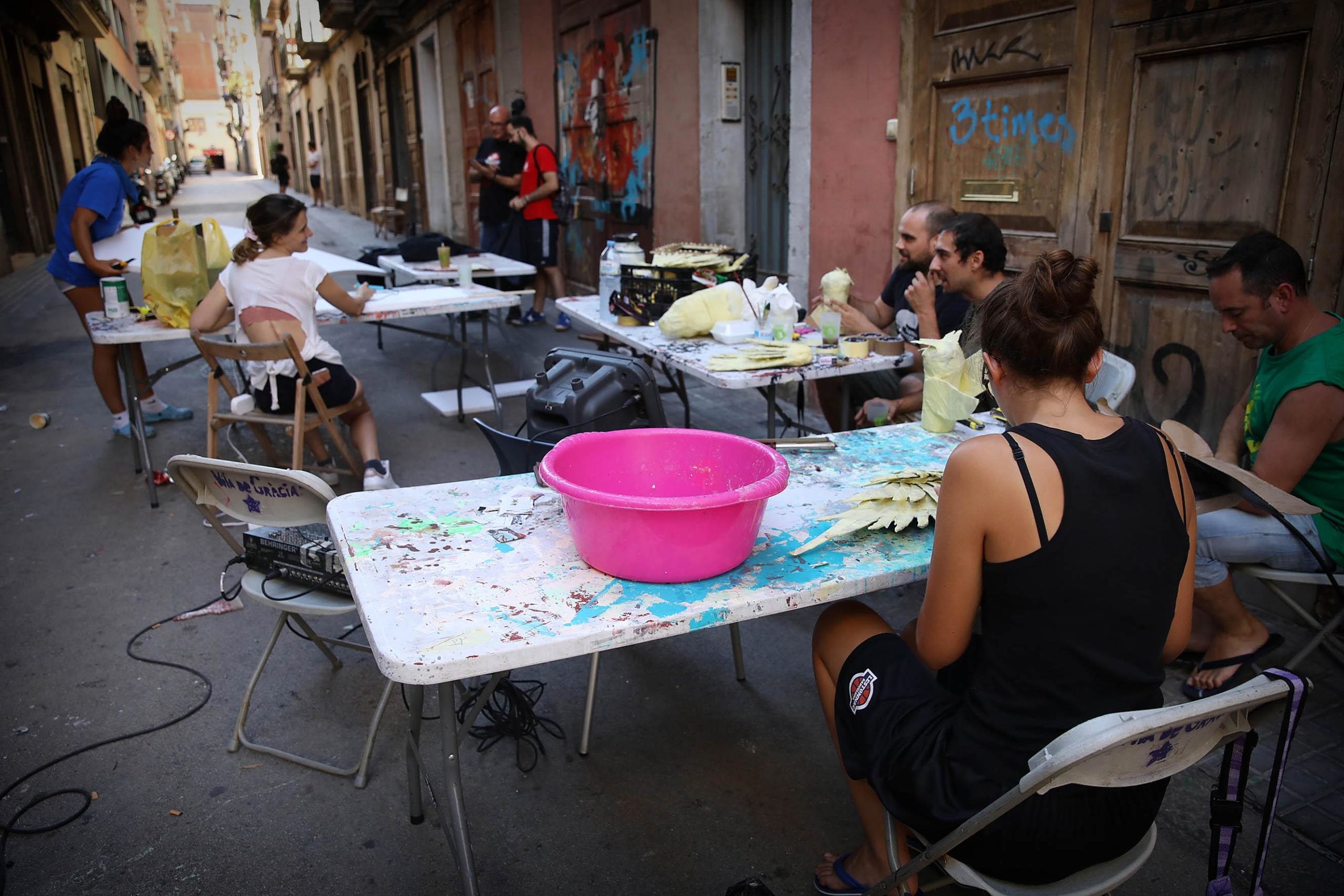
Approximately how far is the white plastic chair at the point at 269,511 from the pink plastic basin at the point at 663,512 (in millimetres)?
630

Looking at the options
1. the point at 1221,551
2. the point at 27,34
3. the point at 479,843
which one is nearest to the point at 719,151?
the point at 1221,551

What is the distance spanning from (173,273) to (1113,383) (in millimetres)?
4298

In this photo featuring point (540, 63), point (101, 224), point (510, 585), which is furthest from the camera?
point (540, 63)

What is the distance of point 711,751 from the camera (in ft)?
8.52

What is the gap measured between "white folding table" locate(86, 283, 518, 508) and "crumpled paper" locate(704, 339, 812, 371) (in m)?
2.12

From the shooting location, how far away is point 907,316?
4.03 meters

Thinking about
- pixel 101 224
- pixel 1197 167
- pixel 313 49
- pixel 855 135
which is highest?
pixel 313 49

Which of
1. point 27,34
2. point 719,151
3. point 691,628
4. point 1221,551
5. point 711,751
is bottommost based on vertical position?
point 711,751

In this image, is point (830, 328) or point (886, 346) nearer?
point (886, 346)

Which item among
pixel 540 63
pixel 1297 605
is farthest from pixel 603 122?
pixel 1297 605

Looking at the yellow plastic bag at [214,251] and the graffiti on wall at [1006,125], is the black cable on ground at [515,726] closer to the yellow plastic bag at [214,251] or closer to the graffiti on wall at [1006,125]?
the yellow plastic bag at [214,251]

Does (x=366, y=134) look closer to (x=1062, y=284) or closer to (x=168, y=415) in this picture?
(x=168, y=415)

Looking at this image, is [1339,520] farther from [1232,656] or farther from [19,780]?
[19,780]

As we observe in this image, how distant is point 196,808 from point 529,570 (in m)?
1.36
